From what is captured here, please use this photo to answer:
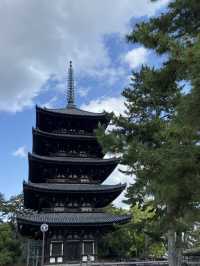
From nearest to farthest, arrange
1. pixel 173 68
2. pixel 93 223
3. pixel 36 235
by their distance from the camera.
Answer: pixel 173 68 < pixel 93 223 < pixel 36 235

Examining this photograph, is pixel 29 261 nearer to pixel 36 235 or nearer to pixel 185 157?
pixel 36 235

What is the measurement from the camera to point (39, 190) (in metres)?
27.7

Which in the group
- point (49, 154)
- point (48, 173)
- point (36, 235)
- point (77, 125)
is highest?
point (77, 125)

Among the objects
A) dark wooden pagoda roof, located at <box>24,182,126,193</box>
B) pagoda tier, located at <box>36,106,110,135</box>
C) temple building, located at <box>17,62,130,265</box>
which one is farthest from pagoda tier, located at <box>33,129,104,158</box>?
dark wooden pagoda roof, located at <box>24,182,126,193</box>

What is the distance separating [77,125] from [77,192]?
794cm

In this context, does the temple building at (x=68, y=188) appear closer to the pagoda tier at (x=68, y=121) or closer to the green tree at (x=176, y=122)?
the pagoda tier at (x=68, y=121)

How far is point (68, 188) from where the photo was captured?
28.2 metres

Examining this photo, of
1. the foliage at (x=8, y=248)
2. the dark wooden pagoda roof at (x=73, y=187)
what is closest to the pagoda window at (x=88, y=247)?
the dark wooden pagoda roof at (x=73, y=187)

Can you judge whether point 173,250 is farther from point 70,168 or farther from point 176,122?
point 70,168

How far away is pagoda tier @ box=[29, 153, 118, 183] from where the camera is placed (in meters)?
29.8

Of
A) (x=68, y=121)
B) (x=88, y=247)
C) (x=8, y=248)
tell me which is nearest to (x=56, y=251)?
(x=88, y=247)

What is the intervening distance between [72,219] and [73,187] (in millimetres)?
2770

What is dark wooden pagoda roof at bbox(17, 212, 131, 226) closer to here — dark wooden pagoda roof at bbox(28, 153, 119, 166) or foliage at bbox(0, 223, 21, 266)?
dark wooden pagoda roof at bbox(28, 153, 119, 166)

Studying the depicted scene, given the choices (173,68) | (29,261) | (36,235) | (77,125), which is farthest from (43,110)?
(173,68)
